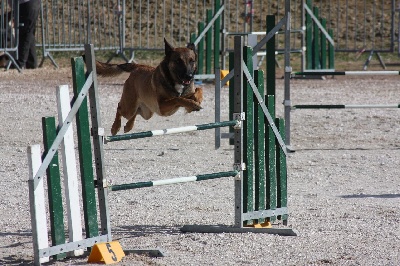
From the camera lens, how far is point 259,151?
6.52 metres

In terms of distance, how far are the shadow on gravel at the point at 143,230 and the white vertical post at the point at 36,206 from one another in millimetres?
1126

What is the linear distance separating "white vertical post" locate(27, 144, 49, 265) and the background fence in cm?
1324

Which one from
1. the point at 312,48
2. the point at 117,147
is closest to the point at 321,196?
the point at 117,147

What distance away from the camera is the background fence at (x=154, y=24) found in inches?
766

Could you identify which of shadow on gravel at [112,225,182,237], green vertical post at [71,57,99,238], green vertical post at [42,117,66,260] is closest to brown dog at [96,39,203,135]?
shadow on gravel at [112,225,182,237]

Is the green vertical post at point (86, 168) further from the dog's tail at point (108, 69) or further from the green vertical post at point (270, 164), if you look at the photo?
the dog's tail at point (108, 69)

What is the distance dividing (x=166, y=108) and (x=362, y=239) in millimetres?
2770

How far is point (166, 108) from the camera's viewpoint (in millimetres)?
8242

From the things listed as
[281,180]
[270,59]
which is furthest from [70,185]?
[270,59]

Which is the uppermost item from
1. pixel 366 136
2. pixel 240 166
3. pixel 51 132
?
pixel 51 132

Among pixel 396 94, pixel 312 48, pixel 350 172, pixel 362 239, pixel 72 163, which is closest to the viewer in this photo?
pixel 72 163

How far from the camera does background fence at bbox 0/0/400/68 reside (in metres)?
19.5

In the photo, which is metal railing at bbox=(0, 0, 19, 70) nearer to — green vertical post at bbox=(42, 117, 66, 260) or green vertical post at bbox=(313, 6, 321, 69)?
green vertical post at bbox=(313, 6, 321, 69)

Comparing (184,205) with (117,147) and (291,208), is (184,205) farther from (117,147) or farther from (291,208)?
(117,147)
